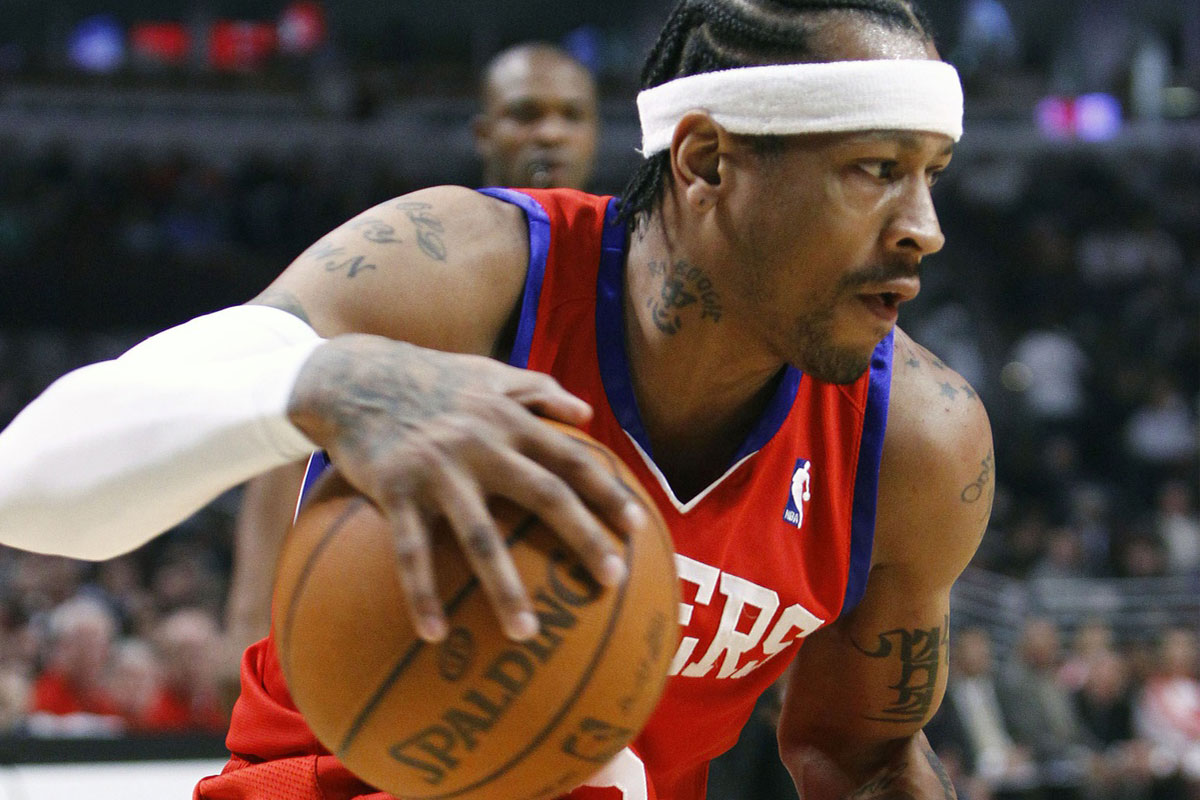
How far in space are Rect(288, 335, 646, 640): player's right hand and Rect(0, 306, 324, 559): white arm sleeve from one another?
0.24 ft

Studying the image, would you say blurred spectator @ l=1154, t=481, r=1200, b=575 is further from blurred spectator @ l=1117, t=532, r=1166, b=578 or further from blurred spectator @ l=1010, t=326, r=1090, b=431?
blurred spectator @ l=1010, t=326, r=1090, b=431

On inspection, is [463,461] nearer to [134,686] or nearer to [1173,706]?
[134,686]

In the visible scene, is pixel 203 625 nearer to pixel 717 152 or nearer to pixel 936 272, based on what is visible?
pixel 717 152

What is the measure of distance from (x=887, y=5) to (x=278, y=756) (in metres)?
1.45

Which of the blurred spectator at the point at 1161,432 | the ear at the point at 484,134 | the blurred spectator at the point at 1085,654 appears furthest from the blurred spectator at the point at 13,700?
the blurred spectator at the point at 1161,432

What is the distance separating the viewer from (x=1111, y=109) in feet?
47.6

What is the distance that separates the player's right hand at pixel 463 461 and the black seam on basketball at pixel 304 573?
2.6 inches

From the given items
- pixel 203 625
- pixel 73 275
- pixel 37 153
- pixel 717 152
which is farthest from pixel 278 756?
pixel 37 153

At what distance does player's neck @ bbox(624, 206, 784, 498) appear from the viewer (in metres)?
2.00

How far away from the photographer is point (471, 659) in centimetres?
138

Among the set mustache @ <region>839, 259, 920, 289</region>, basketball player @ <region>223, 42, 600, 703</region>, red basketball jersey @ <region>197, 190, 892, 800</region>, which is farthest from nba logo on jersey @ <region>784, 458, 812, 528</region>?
basketball player @ <region>223, 42, 600, 703</region>

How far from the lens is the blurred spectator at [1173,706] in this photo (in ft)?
23.3

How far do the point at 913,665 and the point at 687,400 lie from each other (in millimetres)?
600

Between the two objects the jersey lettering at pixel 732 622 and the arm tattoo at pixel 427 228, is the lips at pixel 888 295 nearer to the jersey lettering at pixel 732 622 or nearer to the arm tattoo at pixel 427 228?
the jersey lettering at pixel 732 622
